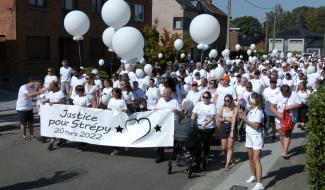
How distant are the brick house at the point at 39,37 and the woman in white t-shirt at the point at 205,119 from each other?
16.8m

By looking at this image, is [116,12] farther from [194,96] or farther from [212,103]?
[212,103]

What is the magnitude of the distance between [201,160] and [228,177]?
30.8 inches

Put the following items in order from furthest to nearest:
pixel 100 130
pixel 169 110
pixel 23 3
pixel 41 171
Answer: pixel 23 3, pixel 100 130, pixel 169 110, pixel 41 171

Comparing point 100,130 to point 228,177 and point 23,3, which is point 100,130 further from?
point 23,3

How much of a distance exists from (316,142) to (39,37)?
21.8 meters

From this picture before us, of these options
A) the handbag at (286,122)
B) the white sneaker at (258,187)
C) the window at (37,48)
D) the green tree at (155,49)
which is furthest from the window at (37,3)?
Result: the white sneaker at (258,187)

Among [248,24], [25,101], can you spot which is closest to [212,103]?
[25,101]

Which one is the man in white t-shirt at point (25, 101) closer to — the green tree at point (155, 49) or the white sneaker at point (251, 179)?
the white sneaker at point (251, 179)

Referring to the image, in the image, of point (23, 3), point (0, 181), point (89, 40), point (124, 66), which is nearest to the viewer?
point (0, 181)

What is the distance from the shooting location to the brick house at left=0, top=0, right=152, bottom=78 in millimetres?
23359

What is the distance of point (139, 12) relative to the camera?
123 ft

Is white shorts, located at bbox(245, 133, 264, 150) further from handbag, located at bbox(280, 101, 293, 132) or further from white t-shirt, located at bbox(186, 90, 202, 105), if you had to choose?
white t-shirt, located at bbox(186, 90, 202, 105)

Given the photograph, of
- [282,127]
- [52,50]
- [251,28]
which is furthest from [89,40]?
[251,28]

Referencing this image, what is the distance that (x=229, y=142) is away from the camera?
8.53 meters
